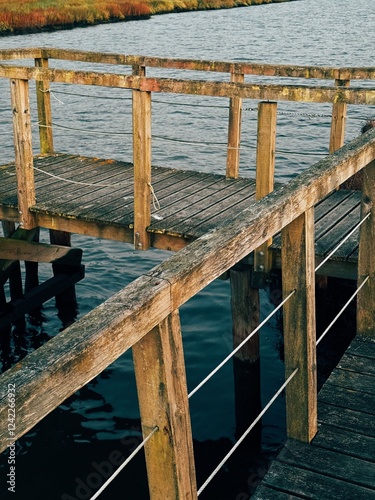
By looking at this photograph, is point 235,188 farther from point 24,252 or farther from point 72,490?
point 72,490

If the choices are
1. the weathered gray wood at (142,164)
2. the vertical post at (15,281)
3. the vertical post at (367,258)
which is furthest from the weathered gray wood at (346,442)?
the vertical post at (15,281)

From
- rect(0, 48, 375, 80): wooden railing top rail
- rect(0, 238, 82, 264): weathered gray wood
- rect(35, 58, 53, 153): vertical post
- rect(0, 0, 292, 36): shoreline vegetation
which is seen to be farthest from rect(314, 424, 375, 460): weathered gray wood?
rect(0, 0, 292, 36): shoreline vegetation

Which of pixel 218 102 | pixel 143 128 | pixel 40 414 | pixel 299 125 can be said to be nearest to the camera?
pixel 40 414

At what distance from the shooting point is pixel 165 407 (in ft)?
7.45

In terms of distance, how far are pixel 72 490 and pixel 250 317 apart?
90.4 inches

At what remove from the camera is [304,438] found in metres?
3.53

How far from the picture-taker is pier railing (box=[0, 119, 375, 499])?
178 cm

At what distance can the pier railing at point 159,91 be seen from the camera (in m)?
6.12

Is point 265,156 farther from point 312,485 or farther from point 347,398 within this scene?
point 312,485

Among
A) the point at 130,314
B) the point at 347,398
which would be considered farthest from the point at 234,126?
the point at 130,314

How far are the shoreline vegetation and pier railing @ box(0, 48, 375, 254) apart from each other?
36.0m

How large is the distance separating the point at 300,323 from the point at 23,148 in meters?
4.68

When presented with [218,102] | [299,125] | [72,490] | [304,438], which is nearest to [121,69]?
[218,102]

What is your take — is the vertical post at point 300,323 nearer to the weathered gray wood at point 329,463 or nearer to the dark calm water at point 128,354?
the weathered gray wood at point 329,463
